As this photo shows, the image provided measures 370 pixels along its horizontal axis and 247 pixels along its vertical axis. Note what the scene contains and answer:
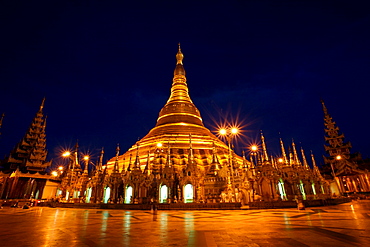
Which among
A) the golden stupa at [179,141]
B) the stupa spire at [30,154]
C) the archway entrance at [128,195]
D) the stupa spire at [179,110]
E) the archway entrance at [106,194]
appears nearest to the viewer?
the archway entrance at [128,195]

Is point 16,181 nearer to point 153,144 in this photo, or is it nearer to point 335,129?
point 153,144

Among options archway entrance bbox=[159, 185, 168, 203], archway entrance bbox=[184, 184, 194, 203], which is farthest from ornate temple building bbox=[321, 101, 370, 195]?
archway entrance bbox=[159, 185, 168, 203]

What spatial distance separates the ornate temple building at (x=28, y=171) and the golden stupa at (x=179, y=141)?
51.1ft

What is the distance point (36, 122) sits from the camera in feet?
152

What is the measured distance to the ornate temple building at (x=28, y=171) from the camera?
35562 mm

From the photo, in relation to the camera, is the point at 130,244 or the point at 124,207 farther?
the point at 124,207

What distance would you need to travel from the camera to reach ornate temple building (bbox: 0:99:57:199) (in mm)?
35562

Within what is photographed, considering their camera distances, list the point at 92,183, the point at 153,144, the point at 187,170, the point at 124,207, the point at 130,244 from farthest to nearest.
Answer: the point at 153,144, the point at 92,183, the point at 187,170, the point at 124,207, the point at 130,244

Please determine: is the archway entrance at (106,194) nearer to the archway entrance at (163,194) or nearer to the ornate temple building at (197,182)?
the ornate temple building at (197,182)

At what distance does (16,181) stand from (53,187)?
267 inches

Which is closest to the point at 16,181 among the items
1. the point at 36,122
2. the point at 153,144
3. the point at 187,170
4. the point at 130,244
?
the point at 36,122

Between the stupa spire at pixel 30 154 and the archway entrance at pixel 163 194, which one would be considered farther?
the stupa spire at pixel 30 154

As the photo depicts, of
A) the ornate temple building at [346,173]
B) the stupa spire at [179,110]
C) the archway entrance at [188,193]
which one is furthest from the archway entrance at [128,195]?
the ornate temple building at [346,173]

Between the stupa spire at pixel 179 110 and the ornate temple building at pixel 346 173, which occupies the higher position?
the stupa spire at pixel 179 110
